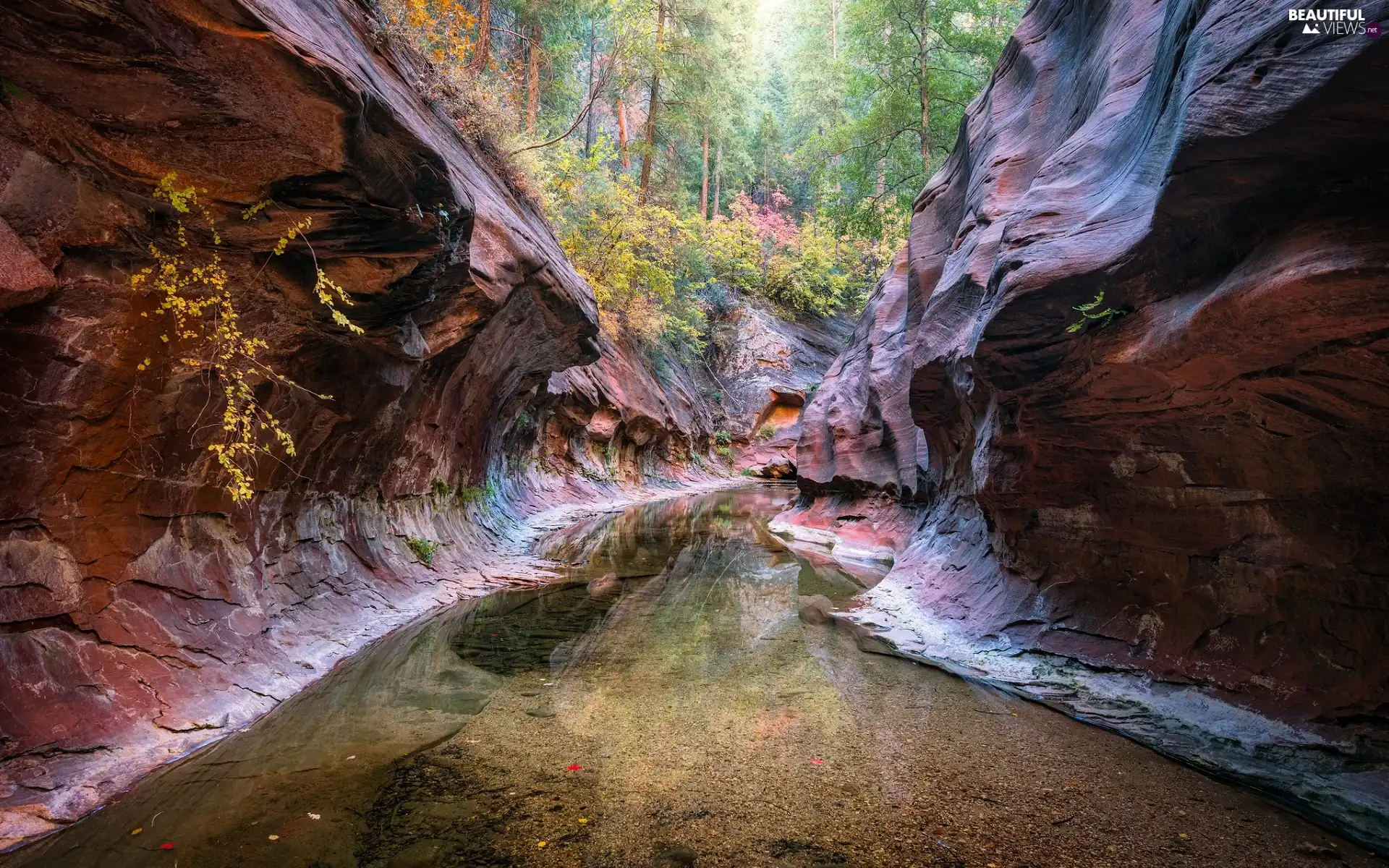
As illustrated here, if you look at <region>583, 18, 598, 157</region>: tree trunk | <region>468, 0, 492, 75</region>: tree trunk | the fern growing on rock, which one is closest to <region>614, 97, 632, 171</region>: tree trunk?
<region>583, 18, 598, 157</region>: tree trunk

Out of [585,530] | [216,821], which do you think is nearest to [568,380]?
[585,530]

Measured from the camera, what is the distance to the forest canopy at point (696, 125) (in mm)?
13258

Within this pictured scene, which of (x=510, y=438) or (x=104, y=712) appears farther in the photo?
(x=510, y=438)

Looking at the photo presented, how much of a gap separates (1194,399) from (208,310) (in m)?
6.85

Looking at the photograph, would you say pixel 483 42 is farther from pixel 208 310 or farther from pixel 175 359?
pixel 175 359

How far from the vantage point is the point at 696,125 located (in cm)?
2909

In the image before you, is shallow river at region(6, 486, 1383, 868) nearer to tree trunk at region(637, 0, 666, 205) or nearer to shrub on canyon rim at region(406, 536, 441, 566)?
shrub on canyon rim at region(406, 536, 441, 566)

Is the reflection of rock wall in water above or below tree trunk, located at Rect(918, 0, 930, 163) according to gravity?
below

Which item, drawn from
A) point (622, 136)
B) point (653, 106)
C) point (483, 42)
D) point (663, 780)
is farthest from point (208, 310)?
point (622, 136)

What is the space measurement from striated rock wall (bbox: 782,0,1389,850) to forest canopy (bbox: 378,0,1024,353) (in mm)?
6997

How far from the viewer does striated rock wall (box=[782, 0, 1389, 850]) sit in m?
2.96

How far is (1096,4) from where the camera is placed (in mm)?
6516

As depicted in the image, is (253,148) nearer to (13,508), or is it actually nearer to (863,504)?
(13,508)

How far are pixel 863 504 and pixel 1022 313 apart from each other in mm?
10076
